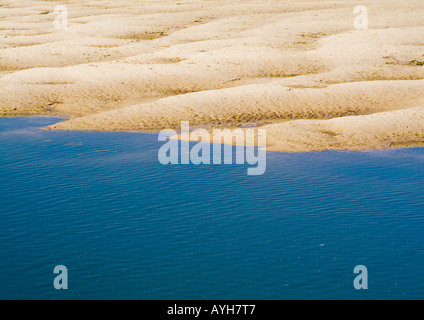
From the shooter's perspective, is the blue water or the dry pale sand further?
the dry pale sand

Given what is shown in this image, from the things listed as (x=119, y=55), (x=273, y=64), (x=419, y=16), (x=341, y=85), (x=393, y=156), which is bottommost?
(x=393, y=156)

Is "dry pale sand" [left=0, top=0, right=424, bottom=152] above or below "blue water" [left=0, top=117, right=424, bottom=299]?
above

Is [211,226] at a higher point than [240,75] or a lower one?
lower

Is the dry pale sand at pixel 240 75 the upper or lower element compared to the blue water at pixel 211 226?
upper

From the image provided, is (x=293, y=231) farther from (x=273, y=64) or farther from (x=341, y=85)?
(x=273, y=64)
